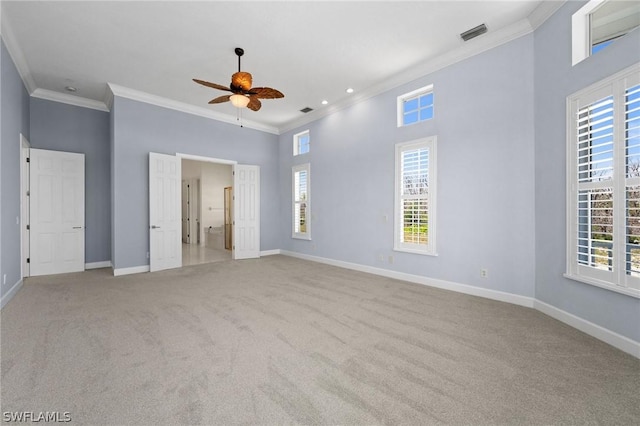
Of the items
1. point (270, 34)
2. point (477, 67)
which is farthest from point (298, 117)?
point (477, 67)

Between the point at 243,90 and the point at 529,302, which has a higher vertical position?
the point at 243,90

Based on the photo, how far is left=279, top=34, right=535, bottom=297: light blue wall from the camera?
339 centimetres

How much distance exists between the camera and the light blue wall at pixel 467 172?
339cm

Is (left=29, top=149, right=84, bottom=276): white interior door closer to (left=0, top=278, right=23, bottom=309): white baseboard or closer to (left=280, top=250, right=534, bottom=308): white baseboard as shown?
(left=0, top=278, right=23, bottom=309): white baseboard

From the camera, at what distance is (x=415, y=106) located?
4.60m

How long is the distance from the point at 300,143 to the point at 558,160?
5.38 metres

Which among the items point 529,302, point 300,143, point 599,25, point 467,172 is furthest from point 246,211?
point 599,25

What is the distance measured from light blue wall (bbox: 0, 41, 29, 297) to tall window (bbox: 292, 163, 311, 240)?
16.1 ft

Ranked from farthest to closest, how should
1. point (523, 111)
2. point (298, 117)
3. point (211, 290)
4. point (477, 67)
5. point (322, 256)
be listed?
point (298, 117) → point (322, 256) → point (211, 290) → point (477, 67) → point (523, 111)

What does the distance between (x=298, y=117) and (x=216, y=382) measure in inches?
237

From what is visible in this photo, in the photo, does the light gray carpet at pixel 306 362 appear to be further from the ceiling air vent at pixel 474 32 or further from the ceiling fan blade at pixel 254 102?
the ceiling air vent at pixel 474 32

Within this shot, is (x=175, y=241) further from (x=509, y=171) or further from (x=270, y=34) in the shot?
(x=509, y=171)

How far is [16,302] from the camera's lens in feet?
11.4

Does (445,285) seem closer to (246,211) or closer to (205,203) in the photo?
(246,211)
